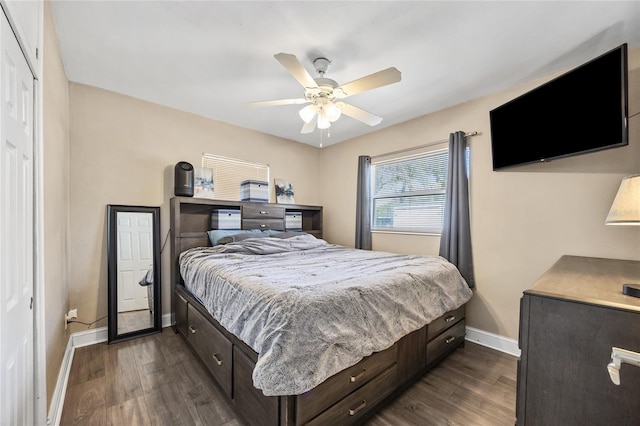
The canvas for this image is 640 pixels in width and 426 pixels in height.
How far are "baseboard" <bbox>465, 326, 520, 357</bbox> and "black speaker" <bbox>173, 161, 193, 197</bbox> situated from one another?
3454 millimetres

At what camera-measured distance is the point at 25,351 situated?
3.73 ft

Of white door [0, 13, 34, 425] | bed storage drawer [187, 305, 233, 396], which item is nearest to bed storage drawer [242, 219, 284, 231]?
bed storage drawer [187, 305, 233, 396]

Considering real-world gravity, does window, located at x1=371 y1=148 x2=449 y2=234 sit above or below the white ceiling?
below

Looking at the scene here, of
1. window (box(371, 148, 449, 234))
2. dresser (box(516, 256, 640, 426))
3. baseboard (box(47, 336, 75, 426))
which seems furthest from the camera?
window (box(371, 148, 449, 234))

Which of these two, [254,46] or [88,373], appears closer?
[254,46]

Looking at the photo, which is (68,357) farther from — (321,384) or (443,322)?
(443,322)

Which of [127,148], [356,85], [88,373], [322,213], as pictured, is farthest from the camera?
[322,213]

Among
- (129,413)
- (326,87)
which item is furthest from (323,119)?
(129,413)

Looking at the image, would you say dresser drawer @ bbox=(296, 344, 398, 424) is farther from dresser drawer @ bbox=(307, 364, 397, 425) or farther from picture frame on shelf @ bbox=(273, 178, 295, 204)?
picture frame on shelf @ bbox=(273, 178, 295, 204)

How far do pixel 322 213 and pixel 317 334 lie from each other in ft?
10.6

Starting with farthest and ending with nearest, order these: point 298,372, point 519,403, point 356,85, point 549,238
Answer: point 549,238 < point 356,85 < point 298,372 < point 519,403

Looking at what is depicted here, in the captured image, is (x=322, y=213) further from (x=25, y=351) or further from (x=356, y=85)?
(x=25, y=351)

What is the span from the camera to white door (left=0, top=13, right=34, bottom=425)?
91cm

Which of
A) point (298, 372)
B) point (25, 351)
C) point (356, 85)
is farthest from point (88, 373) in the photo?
point (356, 85)
